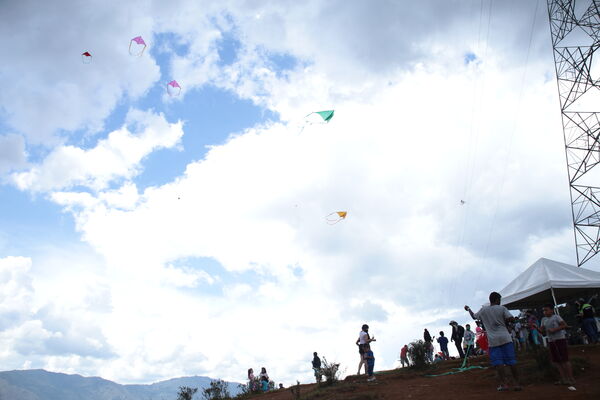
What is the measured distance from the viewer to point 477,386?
31.1 feet

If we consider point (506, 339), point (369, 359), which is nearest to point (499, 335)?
point (506, 339)

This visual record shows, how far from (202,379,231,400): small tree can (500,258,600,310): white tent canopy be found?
12.3 meters

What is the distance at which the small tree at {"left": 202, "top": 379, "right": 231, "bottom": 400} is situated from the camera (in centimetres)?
1828

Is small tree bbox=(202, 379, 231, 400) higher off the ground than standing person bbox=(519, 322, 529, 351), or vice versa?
standing person bbox=(519, 322, 529, 351)

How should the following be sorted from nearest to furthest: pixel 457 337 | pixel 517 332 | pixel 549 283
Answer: pixel 549 283
pixel 517 332
pixel 457 337

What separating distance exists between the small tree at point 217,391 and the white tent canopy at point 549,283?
12340mm

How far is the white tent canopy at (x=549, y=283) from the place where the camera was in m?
14.0

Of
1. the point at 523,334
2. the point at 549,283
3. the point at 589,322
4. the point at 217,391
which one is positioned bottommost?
the point at 217,391

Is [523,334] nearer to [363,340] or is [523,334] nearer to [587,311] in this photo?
[587,311]

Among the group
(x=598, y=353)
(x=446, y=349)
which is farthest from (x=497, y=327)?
(x=446, y=349)

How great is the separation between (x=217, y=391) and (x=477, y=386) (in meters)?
12.9

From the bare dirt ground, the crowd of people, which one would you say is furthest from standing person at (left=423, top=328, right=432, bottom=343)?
the bare dirt ground

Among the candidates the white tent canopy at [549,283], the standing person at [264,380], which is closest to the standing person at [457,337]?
the white tent canopy at [549,283]

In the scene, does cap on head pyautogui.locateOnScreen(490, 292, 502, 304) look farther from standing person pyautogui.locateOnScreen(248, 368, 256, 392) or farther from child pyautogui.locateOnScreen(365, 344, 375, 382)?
standing person pyautogui.locateOnScreen(248, 368, 256, 392)
